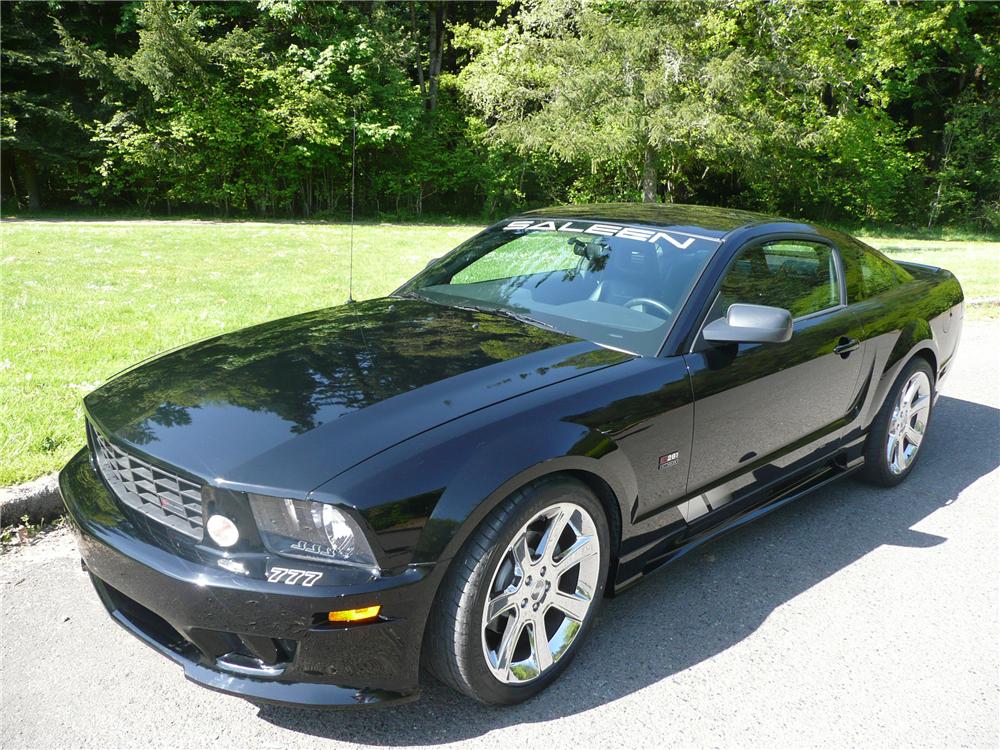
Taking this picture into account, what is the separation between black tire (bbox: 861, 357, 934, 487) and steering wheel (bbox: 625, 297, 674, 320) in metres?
1.60

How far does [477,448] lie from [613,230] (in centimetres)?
169

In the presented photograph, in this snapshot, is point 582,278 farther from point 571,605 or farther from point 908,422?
point 908,422

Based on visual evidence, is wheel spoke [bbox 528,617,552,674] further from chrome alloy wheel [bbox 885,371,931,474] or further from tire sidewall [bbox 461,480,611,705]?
chrome alloy wheel [bbox 885,371,931,474]

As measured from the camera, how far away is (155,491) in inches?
91.4

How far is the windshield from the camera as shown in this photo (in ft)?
10.2

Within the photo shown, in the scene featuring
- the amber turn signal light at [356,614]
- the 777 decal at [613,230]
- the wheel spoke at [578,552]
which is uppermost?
the 777 decal at [613,230]

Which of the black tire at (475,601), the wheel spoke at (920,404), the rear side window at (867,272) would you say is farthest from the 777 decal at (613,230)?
the wheel spoke at (920,404)

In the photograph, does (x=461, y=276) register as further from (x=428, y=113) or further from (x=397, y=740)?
(x=428, y=113)

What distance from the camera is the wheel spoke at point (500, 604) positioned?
2303mm

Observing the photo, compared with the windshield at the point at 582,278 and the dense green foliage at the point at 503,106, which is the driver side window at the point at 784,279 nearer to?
the windshield at the point at 582,278

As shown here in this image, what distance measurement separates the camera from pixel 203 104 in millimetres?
22875

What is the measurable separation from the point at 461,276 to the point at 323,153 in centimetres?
2224

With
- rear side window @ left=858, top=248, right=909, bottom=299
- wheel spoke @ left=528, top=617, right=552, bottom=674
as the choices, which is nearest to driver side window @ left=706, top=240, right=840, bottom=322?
rear side window @ left=858, top=248, right=909, bottom=299

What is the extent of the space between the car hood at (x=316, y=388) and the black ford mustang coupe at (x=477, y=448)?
0.04 ft
